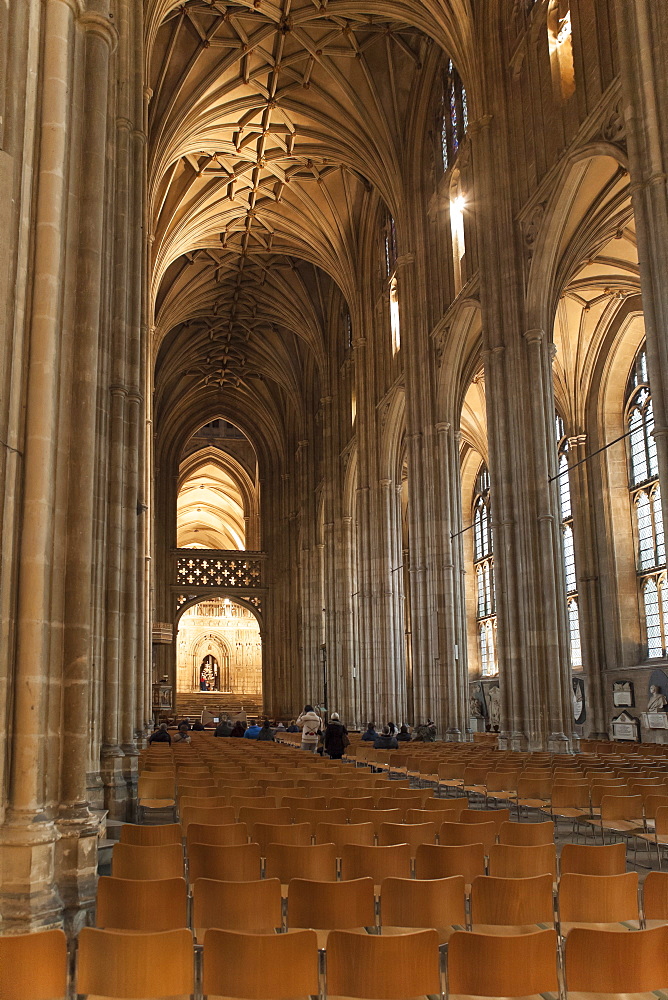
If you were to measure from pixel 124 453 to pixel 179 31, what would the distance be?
1511 centimetres

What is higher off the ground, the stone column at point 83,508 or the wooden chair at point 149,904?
the stone column at point 83,508

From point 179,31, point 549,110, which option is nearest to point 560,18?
point 549,110

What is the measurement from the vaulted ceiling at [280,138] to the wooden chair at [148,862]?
1865 cm

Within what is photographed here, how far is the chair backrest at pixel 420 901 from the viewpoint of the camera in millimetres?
4379

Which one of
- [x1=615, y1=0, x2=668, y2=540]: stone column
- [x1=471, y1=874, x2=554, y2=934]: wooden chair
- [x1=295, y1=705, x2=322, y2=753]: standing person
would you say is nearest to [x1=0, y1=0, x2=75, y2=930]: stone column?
[x1=471, y1=874, x2=554, y2=934]: wooden chair

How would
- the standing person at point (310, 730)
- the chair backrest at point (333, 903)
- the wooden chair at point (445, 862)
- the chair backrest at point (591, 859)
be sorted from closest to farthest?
the chair backrest at point (333, 903) → the chair backrest at point (591, 859) → the wooden chair at point (445, 862) → the standing person at point (310, 730)

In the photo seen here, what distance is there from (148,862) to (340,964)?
2454 millimetres

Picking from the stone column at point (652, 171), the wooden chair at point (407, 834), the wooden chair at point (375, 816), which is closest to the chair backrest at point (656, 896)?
the wooden chair at point (407, 834)

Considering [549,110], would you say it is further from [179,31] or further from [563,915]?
[563,915]

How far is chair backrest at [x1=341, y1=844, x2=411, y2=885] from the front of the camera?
5469mm

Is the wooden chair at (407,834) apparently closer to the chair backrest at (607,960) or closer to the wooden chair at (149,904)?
the wooden chair at (149,904)

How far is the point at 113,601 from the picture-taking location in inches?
497

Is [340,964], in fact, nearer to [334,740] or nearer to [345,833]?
[345,833]

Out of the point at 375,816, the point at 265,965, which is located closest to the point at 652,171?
the point at 375,816
